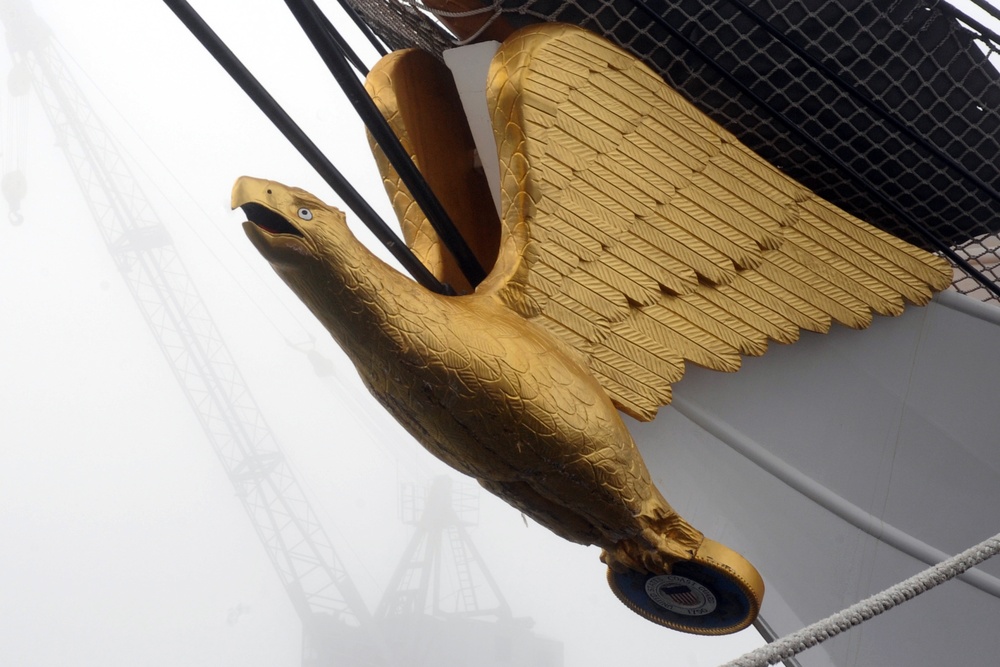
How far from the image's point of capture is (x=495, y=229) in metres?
1.23

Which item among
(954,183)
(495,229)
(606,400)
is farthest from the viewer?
(495,229)

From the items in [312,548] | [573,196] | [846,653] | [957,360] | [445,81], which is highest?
[312,548]

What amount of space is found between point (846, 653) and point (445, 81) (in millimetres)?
794

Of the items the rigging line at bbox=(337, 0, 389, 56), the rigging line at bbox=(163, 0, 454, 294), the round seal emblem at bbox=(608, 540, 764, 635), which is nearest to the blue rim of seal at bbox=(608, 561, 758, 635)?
the round seal emblem at bbox=(608, 540, 764, 635)

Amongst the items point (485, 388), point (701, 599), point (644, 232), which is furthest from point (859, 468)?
point (485, 388)

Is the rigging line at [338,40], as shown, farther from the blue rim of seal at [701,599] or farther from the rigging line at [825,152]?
the blue rim of seal at [701,599]

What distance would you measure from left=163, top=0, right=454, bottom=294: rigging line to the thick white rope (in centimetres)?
47

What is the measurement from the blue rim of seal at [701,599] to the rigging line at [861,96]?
1.60 ft

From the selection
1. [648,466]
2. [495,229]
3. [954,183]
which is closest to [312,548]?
[495,229]

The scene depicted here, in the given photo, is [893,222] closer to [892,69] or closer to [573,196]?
[892,69]

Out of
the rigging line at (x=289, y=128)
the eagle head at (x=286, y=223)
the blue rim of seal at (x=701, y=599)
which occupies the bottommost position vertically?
the blue rim of seal at (x=701, y=599)

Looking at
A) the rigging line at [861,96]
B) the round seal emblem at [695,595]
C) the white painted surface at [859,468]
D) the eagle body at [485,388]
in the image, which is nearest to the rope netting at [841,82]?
the rigging line at [861,96]

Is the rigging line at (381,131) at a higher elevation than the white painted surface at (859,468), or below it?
higher

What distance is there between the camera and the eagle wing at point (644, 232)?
902 mm
